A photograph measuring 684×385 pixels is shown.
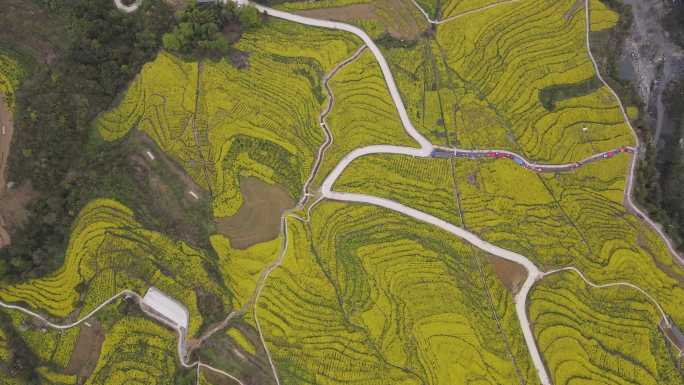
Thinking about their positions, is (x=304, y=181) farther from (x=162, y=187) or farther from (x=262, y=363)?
(x=262, y=363)

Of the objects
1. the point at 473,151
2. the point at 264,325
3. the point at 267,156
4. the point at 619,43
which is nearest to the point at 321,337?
the point at 264,325

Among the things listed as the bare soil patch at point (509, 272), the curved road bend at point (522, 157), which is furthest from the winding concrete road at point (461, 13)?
the bare soil patch at point (509, 272)

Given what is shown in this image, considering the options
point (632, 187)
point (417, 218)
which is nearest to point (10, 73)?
point (417, 218)

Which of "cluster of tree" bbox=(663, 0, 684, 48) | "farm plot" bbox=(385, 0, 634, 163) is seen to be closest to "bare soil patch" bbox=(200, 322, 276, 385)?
"farm plot" bbox=(385, 0, 634, 163)

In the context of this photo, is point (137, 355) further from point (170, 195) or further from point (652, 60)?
point (652, 60)

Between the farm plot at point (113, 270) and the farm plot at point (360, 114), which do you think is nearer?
the farm plot at point (113, 270)

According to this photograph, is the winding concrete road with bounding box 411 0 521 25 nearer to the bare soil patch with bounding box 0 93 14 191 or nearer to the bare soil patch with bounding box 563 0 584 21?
the bare soil patch with bounding box 563 0 584 21

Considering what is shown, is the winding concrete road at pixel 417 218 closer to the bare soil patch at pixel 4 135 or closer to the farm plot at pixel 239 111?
the farm plot at pixel 239 111
